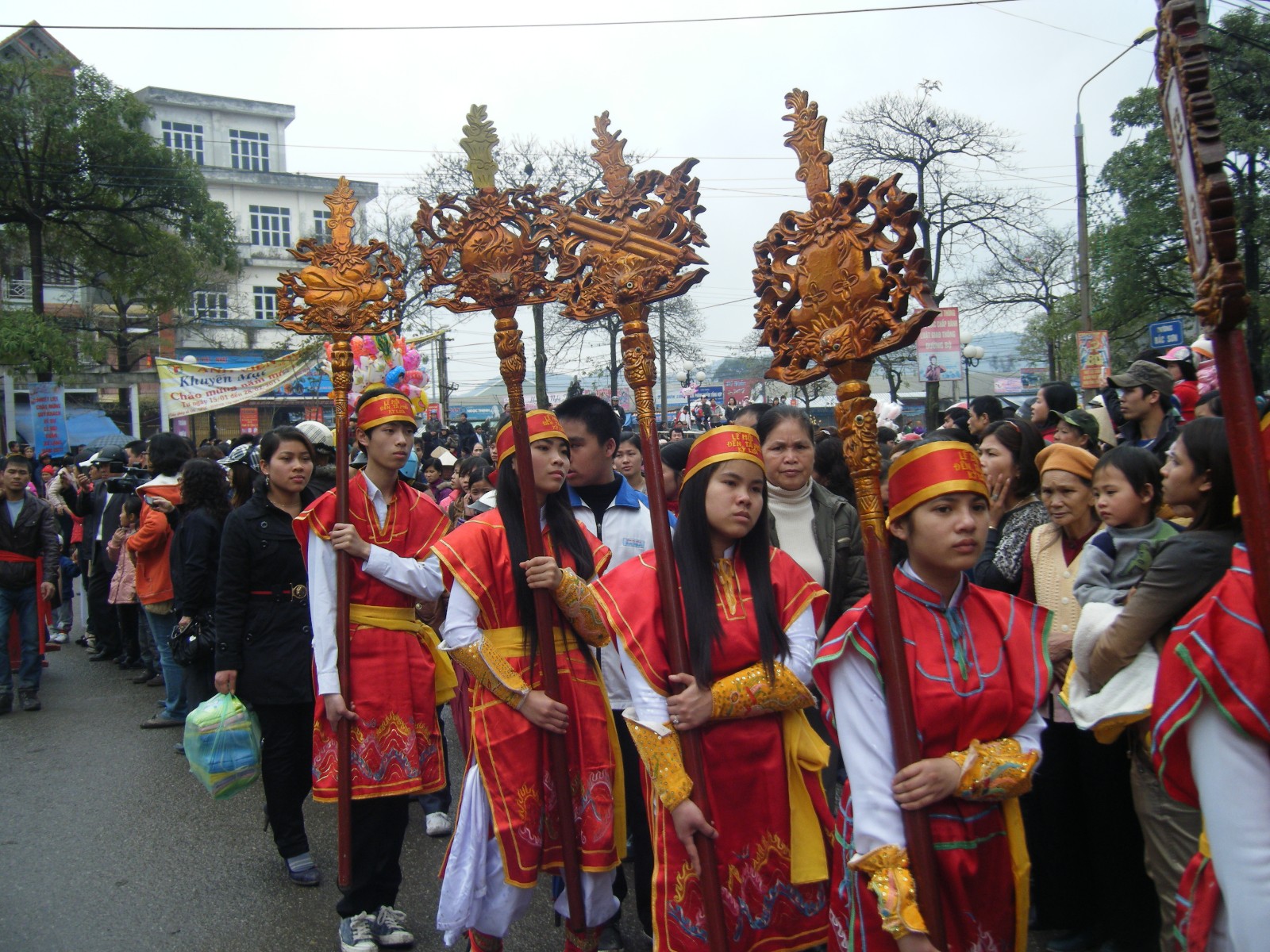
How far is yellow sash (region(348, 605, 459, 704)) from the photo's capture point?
4055mm

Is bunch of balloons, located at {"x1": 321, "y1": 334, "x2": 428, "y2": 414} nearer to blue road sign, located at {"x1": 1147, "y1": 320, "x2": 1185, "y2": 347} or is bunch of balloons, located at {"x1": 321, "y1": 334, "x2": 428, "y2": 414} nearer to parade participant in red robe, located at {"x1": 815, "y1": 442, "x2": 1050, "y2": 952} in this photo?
blue road sign, located at {"x1": 1147, "y1": 320, "x2": 1185, "y2": 347}

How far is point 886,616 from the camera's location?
7.38ft

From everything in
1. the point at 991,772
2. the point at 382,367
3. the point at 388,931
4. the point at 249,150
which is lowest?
the point at 388,931

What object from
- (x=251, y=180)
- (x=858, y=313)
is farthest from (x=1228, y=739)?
(x=251, y=180)

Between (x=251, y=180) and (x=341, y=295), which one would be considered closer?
(x=341, y=295)

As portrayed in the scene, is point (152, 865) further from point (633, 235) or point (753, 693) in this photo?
point (633, 235)

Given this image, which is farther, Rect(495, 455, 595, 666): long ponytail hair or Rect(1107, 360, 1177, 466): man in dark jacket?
Rect(1107, 360, 1177, 466): man in dark jacket

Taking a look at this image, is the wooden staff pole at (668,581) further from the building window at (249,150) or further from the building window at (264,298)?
the building window at (249,150)

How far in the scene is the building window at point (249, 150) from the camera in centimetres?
4806

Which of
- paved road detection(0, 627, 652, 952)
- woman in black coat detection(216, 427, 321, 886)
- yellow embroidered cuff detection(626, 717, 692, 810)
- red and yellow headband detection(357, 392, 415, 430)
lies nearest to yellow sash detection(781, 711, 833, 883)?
yellow embroidered cuff detection(626, 717, 692, 810)

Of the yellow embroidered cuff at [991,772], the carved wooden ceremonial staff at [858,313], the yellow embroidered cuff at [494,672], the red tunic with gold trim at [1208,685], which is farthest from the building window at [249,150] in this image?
the red tunic with gold trim at [1208,685]

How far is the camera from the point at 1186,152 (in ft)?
5.19

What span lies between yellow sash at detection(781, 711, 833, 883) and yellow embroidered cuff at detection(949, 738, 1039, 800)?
2.06 ft

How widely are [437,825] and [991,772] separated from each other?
3.89m
